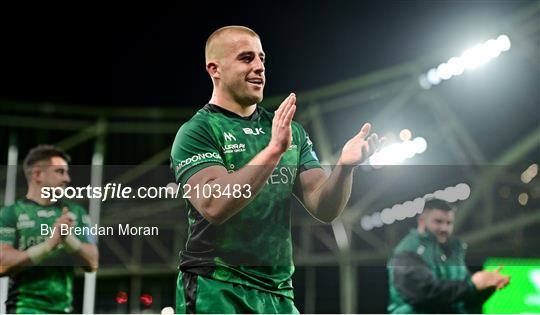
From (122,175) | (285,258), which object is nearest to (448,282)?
(285,258)

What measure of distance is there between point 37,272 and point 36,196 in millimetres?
447

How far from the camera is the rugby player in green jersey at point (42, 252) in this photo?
3762 mm

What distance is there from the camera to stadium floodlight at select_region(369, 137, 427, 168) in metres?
5.25

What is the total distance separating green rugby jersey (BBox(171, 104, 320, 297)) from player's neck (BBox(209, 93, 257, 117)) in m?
0.06

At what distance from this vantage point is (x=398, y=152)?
17.9 ft

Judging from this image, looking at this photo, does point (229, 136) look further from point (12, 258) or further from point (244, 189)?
point (12, 258)

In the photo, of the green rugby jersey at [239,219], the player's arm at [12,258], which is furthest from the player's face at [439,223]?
the player's arm at [12,258]

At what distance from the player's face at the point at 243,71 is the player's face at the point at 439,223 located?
1.53 metres

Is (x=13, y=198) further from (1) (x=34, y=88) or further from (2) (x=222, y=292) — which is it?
(2) (x=222, y=292)

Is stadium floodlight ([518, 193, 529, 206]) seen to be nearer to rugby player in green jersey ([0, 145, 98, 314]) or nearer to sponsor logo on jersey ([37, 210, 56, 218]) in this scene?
rugby player in green jersey ([0, 145, 98, 314])

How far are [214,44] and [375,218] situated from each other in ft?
11.5

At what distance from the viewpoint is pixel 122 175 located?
4.52m

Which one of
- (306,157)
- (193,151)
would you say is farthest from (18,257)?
(306,157)

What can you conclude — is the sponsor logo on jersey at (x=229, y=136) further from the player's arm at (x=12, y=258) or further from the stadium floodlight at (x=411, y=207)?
the stadium floodlight at (x=411, y=207)
